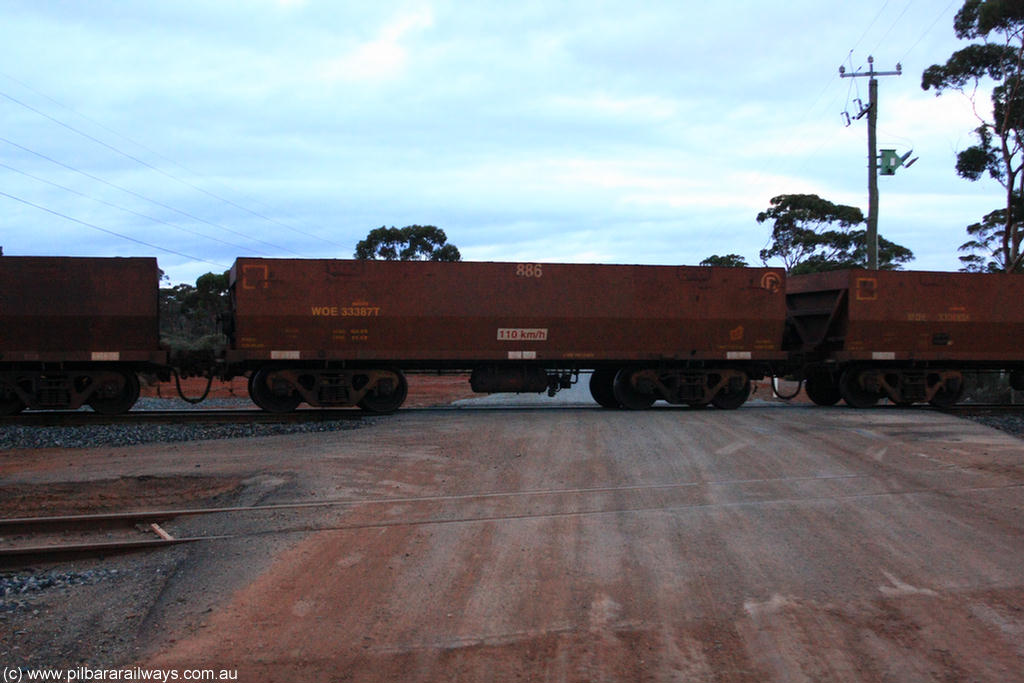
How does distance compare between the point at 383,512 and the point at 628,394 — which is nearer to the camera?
the point at 383,512

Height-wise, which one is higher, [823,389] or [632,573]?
→ [823,389]

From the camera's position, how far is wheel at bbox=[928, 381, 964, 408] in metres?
17.8

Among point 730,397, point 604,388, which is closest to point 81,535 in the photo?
point 604,388

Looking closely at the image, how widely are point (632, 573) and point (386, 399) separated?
10909 millimetres

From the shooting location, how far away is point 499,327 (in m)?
16.0

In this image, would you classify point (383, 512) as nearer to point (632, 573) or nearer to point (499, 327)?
point (632, 573)

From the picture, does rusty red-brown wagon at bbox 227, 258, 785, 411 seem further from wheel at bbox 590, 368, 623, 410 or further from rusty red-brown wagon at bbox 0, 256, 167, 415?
rusty red-brown wagon at bbox 0, 256, 167, 415

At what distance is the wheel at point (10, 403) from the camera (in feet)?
48.9

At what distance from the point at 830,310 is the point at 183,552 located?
587 inches

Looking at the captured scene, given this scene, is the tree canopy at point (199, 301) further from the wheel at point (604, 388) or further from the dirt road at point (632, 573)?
the dirt road at point (632, 573)

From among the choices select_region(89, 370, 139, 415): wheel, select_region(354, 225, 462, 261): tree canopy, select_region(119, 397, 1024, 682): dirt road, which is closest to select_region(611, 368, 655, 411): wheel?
select_region(119, 397, 1024, 682): dirt road

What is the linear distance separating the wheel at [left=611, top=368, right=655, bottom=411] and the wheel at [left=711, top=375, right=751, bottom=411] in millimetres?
1475

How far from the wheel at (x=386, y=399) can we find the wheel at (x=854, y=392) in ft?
32.1

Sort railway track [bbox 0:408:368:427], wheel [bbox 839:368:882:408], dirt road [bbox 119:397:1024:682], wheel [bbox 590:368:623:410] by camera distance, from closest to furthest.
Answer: dirt road [bbox 119:397:1024:682], railway track [bbox 0:408:368:427], wheel [bbox 839:368:882:408], wheel [bbox 590:368:623:410]
